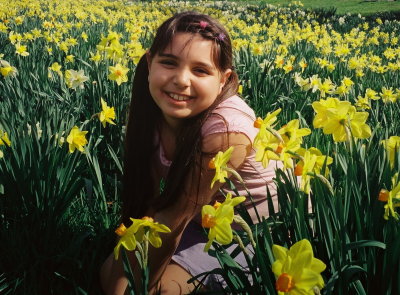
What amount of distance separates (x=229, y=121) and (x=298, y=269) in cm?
78

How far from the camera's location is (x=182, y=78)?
4.83 feet

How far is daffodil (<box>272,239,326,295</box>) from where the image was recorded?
0.71m

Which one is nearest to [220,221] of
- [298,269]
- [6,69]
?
[298,269]

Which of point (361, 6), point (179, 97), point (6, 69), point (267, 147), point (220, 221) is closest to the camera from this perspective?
point (220, 221)

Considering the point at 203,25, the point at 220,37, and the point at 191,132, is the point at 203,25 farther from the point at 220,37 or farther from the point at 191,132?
the point at 191,132

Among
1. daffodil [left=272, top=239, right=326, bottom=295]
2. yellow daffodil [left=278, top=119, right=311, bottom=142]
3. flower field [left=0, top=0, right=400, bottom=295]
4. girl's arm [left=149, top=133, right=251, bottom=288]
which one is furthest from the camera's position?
girl's arm [left=149, top=133, right=251, bottom=288]

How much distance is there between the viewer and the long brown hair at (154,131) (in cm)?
150

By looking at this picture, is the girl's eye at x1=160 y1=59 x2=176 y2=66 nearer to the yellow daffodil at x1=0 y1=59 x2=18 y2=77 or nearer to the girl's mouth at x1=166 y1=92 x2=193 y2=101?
the girl's mouth at x1=166 y1=92 x2=193 y2=101

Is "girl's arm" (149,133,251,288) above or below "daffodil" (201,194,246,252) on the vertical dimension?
below

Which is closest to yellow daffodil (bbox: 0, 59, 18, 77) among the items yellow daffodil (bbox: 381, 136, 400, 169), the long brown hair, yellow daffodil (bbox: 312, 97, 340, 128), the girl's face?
the long brown hair

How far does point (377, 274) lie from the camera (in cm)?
104

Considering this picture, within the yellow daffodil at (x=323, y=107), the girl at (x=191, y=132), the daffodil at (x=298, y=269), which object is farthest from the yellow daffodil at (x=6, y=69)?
the daffodil at (x=298, y=269)

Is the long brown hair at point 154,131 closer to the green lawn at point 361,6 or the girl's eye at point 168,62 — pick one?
the girl's eye at point 168,62

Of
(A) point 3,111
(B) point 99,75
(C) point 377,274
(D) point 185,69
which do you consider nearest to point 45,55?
(B) point 99,75
